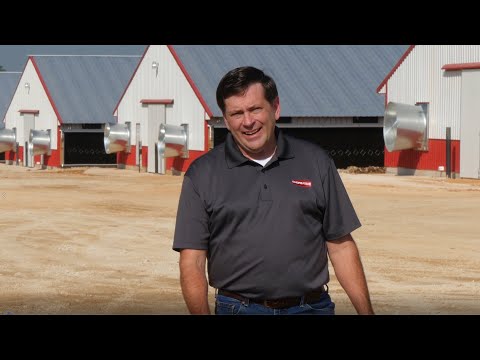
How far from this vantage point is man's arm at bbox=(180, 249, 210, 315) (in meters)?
5.05

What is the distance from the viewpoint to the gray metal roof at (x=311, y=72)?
132ft

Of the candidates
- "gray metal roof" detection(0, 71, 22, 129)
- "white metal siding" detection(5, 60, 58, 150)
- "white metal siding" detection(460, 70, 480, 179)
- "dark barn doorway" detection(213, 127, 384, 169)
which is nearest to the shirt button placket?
"white metal siding" detection(460, 70, 480, 179)

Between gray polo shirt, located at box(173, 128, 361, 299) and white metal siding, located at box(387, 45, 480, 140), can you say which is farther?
white metal siding, located at box(387, 45, 480, 140)

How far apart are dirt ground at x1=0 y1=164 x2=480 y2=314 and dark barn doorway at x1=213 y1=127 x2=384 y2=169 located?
928cm

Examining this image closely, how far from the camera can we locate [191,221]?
5.08 metres

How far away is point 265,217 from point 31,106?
5218cm

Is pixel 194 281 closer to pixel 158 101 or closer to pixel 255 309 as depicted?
pixel 255 309

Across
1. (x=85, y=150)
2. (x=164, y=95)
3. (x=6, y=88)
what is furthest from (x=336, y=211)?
(x=6, y=88)

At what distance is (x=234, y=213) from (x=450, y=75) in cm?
2978

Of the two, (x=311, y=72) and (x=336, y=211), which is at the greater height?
(x=311, y=72)

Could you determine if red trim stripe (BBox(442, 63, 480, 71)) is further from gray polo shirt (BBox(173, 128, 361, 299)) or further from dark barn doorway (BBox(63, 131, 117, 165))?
gray polo shirt (BBox(173, 128, 361, 299))

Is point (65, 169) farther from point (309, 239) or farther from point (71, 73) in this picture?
point (309, 239)

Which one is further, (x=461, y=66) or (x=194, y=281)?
(x=461, y=66)
